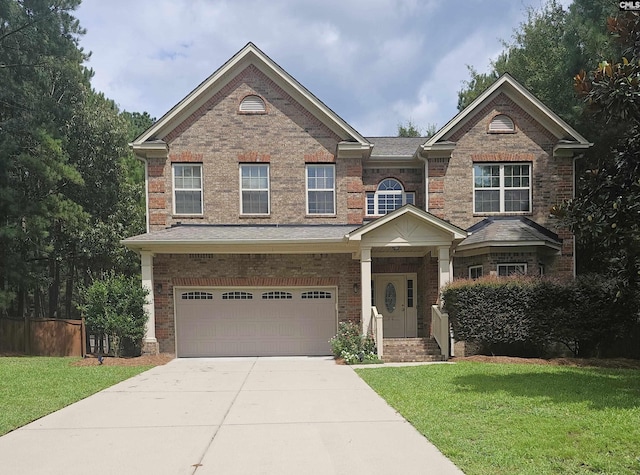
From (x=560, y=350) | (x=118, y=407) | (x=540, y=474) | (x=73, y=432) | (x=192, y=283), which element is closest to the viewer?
(x=540, y=474)

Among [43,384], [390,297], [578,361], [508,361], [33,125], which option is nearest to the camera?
[43,384]

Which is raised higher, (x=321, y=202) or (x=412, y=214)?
(x=321, y=202)

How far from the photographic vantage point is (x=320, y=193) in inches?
660

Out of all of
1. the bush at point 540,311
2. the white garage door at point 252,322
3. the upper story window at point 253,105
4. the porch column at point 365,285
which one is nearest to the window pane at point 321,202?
the white garage door at point 252,322

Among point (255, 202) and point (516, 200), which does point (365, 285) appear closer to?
point (255, 202)

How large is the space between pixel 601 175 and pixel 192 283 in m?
11.7

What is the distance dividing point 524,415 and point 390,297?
10.2 meters

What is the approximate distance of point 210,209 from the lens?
1647cm

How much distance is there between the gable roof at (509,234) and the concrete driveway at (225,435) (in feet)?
23.6

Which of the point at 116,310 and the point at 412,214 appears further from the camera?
the point at 116,310

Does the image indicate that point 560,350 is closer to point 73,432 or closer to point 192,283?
point 192,283

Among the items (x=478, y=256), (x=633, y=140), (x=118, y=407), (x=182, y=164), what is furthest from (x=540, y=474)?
(x=182, y=164)

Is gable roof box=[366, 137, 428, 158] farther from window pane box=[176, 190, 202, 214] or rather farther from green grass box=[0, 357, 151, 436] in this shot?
green grass box=[0, 357, 151, 436]

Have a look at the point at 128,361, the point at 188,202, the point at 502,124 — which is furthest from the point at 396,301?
the point at 128,361
